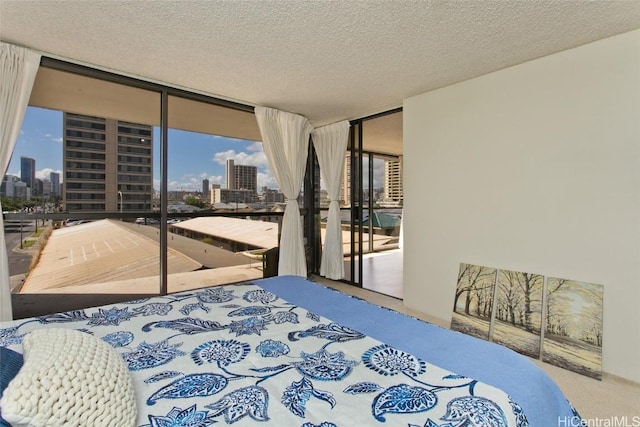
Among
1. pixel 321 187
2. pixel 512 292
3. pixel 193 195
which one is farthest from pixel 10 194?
pixel 512 292

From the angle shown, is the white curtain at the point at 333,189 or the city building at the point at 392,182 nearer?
the white curtain at the point at 333,189

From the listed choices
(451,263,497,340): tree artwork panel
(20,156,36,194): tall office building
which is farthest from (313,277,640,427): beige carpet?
(20,156,36,194): tall office building

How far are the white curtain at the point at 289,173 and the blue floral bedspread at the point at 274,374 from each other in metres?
2.66

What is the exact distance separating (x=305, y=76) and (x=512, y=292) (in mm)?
2687

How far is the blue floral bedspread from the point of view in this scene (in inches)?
33.5

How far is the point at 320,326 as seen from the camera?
1460 millimetres

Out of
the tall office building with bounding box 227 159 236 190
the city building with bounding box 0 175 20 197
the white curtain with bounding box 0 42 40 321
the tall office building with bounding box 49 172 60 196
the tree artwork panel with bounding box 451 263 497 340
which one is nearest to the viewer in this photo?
the white curtain with bounding box 0 42 40 321

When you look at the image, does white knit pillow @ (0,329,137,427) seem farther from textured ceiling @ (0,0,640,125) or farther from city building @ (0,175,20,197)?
city building @ (0,175,20,197)

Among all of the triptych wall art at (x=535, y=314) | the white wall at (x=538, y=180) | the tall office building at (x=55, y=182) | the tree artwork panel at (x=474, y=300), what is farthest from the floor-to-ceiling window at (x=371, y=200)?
the tall office building at (x=55, y=182)

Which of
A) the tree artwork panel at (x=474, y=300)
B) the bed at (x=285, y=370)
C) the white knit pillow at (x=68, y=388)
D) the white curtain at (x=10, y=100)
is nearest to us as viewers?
the white knit pillow at (x=68, y=388)

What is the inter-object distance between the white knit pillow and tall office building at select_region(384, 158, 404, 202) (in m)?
4.91

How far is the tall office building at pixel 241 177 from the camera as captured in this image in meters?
4.08

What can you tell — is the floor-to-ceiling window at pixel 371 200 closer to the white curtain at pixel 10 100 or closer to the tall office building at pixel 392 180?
the tall office building at pixel 392 180

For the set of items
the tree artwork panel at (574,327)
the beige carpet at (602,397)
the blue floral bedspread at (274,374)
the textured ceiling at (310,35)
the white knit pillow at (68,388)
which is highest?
the textured ceiling at (310,35)
